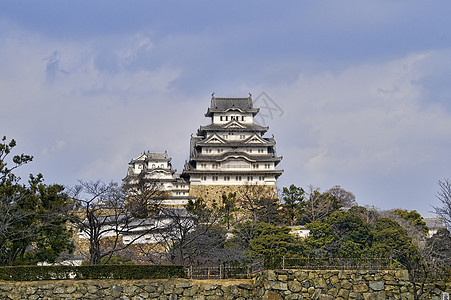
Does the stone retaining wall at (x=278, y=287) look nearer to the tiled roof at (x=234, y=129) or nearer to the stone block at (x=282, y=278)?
the stone block at (x=282, y=278)

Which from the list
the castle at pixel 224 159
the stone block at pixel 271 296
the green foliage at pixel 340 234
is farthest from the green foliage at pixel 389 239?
the stone block at pixel 271 296

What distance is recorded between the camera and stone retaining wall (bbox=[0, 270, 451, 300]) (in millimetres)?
20469

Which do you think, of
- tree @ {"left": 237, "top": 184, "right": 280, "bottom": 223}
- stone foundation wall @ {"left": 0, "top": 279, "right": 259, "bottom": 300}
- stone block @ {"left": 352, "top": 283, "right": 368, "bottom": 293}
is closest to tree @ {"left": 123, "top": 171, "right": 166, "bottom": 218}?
tree @ {"left": 237, "top": 184, "right": 280, "bottom": 223}

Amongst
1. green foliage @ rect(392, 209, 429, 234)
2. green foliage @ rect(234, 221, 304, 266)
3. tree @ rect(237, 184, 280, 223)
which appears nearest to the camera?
green foliage @ rect(234, 221, 304, 266)

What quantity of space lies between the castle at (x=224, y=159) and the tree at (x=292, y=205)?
715 cm

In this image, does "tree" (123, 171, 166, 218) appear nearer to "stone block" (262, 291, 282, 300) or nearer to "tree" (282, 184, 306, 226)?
"tree" (282, 184, 306, 226)

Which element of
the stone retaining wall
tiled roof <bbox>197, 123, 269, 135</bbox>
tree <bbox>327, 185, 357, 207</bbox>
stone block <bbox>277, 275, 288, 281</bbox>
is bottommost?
the stone retaining wall

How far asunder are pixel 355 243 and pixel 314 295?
22137mm

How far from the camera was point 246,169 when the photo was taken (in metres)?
59.1

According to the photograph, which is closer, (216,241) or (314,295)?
(314,295)

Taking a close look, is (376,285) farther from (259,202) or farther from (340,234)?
(259,202)

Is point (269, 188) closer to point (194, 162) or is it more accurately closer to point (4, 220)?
point (194, 162)

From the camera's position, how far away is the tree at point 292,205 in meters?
50.0

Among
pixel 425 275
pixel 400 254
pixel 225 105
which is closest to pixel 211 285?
pixel 425 275
